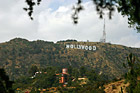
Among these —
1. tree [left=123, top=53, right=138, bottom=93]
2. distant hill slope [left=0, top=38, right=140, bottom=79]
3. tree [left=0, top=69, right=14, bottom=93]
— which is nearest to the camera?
tree [left=0, top=69, right=14, bottom=93]

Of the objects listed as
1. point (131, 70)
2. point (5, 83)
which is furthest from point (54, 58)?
point (5, 83)

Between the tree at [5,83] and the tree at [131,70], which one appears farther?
the tree at [131,70]

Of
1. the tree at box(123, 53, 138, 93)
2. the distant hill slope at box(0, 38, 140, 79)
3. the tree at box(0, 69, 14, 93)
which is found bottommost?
the distant hill slope at box(0, 38, 140, 79)

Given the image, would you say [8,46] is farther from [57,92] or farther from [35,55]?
[57,92]

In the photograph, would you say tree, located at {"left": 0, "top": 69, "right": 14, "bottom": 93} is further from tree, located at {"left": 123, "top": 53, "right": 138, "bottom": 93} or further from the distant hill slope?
the distant hill slope

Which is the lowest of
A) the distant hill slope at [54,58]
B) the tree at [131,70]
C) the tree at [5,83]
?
the distant hill slope at [54,58]

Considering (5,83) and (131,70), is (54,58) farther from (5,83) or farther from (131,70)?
(5,83)

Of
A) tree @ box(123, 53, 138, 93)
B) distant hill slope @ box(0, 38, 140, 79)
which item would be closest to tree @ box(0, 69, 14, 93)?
tree @ box(123, 53, 138, 93)

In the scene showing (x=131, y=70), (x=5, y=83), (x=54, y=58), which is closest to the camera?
(x=5, y=83)

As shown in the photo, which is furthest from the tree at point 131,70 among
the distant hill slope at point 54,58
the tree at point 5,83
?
the distant hill slope at point 54,58

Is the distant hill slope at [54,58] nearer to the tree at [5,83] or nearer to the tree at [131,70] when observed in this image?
the tree at [131,70]

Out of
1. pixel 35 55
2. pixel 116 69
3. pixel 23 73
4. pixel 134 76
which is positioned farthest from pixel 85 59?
pixel 134 76
